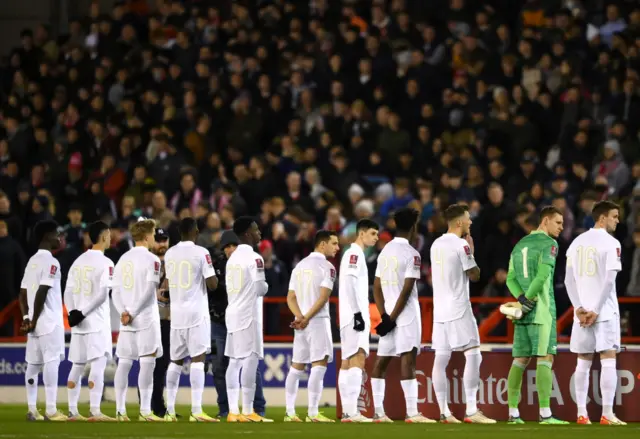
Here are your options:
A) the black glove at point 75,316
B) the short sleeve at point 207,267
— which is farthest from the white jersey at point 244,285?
the black glove at point 75,316

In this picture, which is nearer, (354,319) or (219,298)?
(354,319)

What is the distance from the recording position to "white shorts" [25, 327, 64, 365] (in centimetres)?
1697

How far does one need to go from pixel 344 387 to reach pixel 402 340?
0.88m

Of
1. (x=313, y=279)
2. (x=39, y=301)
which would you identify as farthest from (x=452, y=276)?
(x=39, y=301)

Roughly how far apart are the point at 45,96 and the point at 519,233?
12129 mm

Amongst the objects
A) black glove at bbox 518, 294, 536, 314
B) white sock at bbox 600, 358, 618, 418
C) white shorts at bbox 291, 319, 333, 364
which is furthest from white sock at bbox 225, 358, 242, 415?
white sock at bbox 600, 358, 618, 418

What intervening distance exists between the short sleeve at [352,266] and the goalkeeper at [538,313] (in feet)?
5.49

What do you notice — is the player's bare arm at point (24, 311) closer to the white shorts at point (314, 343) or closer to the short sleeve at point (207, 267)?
the short sleeve at point (207, 267)

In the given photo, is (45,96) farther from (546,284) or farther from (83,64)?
(546,284)

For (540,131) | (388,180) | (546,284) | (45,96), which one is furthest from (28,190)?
(546,284)

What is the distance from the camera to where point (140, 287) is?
639 inches

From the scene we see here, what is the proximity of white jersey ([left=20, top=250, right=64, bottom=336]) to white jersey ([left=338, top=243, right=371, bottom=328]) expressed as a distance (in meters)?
3.39

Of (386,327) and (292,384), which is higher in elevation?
(386,327)

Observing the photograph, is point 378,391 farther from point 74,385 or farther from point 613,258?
point 74,385
